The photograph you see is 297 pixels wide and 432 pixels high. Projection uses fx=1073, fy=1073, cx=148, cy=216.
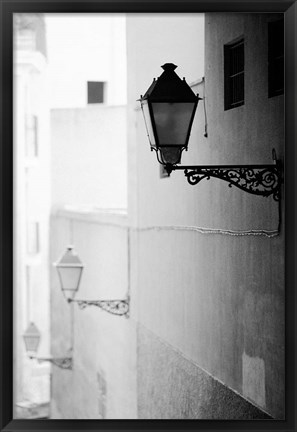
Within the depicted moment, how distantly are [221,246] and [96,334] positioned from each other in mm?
3998

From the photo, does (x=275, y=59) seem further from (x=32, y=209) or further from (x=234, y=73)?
(x=32, y=209)

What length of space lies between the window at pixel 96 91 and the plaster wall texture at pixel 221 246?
25.0ft

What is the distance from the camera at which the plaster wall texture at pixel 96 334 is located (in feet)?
23.4

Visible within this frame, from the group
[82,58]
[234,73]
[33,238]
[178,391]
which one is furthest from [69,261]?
[82,58]

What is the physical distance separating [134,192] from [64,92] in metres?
7.07

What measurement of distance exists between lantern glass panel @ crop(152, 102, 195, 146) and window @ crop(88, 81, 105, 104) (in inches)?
422

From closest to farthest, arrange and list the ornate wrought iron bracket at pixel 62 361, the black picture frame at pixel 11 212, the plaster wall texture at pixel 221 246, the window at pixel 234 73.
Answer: the black picture frame at pixel 11 212
the plaster wall texture at pixel 221 246
the window at pixel 234 73
the ornate wrought iron bracket at pixel 62 361

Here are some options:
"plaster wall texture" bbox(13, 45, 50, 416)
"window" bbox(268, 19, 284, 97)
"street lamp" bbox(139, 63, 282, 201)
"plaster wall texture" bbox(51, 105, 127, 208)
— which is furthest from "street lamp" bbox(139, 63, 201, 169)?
"plaster wall texture" bbox(13, 45, 50, 416)

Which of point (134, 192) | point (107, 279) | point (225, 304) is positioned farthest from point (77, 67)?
point (225, 304)

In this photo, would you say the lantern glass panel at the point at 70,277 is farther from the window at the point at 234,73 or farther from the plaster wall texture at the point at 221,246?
the window at the point at 234,73

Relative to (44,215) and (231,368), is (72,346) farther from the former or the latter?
(231,368)

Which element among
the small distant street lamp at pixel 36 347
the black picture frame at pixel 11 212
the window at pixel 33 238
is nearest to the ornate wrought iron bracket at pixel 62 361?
the small distant street lamp at pixel 36 347

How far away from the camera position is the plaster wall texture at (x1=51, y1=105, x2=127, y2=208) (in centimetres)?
1193

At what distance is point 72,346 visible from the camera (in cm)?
952
